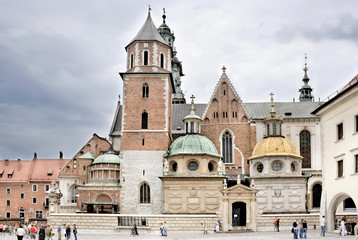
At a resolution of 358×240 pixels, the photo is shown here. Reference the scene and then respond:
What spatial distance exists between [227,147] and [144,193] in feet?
40.0

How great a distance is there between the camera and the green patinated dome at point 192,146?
52041 millimetres

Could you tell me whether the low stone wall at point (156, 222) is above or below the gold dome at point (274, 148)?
below

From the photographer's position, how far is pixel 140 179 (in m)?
52.0

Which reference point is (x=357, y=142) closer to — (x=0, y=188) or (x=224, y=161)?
(x=224, y=161)

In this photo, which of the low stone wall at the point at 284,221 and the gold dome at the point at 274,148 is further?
the gold dome at the point at 274,148

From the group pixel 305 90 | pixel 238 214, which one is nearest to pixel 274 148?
pixel 238 214

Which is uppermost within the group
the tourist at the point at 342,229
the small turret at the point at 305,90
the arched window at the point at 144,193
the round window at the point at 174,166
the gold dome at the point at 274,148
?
the small turret at the point at 305,90

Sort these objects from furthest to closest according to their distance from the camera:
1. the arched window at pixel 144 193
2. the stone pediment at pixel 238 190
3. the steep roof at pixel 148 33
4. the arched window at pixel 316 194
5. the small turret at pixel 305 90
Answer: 1. the small turret at pixel 305 90
2. the arched window at pixel 316 194
3. the steep roof at pixel 148 33
4. the arched window at pixel 144 193
5. the stone pediment at pixel 238 190

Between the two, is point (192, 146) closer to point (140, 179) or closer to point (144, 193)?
point (140, 179)

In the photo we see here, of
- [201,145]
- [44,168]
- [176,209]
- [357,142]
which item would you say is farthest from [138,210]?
[44,168]

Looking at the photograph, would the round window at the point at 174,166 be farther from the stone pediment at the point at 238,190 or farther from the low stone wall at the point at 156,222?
the low stone wall at the point at 156,222

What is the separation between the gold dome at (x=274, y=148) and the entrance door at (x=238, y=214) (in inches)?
338

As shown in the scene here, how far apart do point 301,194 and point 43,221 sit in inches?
1389

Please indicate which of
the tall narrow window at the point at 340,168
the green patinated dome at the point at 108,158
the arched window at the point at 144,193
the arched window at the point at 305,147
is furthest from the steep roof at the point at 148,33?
the tall narrow window at the point at 340,168
